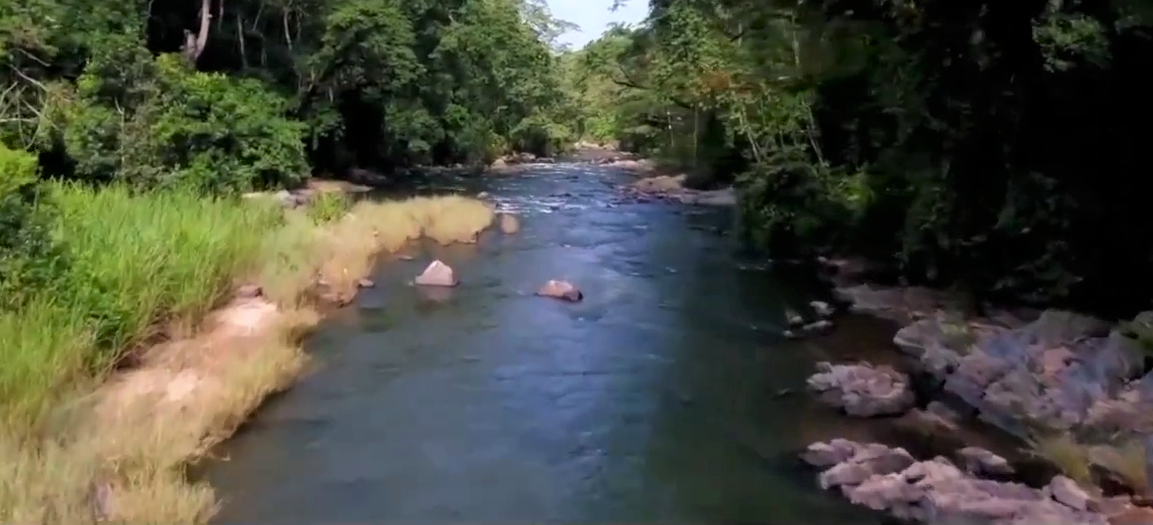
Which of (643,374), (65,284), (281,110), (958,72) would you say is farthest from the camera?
(281,110)

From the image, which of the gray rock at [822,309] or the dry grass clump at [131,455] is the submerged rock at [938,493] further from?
the gray rock at [822,309]

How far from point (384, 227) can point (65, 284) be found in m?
9.05

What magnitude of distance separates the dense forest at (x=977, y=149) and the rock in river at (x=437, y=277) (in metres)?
5.19

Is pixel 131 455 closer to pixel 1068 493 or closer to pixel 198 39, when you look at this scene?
pixel 1068 493

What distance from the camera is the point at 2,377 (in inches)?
271

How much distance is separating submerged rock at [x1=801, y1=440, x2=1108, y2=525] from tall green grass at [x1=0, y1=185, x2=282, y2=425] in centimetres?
549

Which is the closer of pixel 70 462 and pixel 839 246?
pixel 70 462

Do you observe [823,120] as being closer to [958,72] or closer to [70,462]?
[958,72]

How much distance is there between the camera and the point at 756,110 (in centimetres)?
1927

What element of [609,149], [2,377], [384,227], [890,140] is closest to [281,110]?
[384,227]

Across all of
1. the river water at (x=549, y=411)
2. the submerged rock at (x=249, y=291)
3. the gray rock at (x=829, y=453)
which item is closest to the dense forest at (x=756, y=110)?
the river water at (x=549, y=411)

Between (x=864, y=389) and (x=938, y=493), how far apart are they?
8.23 ft

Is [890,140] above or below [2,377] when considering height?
above

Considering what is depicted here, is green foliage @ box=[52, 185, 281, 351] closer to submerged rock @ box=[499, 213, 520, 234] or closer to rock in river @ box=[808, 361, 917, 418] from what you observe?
→ rock in river @ box=[808, 361, 917, 418]
